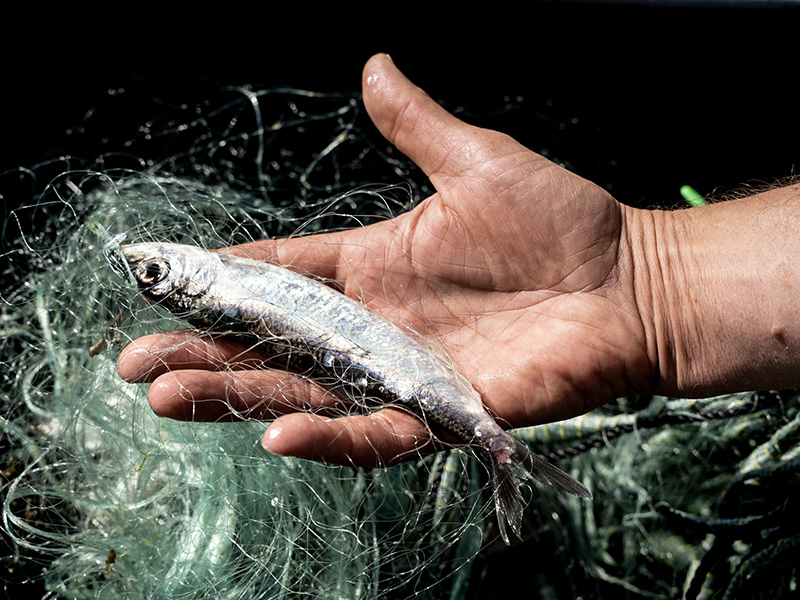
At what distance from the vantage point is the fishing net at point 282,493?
77.3 inches

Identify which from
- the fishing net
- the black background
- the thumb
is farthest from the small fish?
the black background

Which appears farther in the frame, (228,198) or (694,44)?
(694,44)

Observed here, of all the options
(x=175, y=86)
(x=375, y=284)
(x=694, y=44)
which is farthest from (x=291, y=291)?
(x=694, y=44)

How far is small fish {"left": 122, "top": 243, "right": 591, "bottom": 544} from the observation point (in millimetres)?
1902

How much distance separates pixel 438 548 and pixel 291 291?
0.99 metres

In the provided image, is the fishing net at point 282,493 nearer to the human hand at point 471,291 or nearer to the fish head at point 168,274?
the fish head at point 168,274

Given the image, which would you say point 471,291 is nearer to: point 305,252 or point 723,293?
point 305,252

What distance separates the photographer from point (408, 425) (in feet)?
6.16

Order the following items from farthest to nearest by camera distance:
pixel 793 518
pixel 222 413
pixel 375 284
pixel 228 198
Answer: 1. pixel 228 198
2. pixel 375 284
3. pixel 793 518
4. pixel 222 413

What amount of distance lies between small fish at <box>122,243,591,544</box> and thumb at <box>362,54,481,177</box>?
572 millimetres

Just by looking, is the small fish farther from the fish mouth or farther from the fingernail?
the fingernail

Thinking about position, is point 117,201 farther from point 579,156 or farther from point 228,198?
point 579,156

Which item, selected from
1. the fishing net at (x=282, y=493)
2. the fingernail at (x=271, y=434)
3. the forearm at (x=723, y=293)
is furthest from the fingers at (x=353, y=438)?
the forearm at (x=723, y=293)

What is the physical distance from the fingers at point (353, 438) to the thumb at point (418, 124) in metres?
0.86
